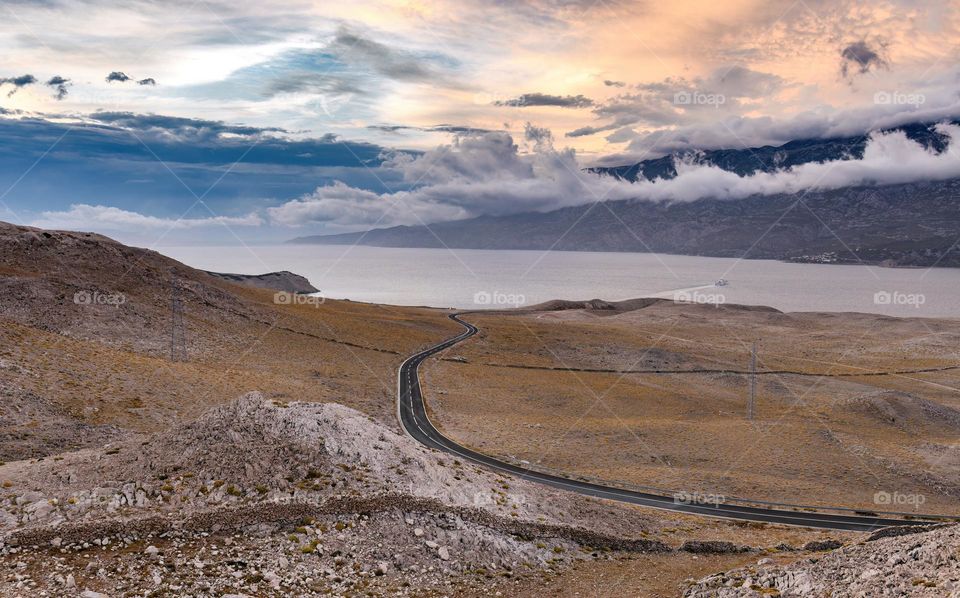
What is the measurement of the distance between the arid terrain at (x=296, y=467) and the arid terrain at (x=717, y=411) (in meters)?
0.56

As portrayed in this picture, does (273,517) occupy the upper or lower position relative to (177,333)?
lower

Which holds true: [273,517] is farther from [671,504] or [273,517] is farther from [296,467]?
[671,504]

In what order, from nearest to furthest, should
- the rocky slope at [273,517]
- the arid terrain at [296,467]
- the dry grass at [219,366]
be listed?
the rocky slope at [273,517]
the arid terrain at [296,467]
the dry grass at [219,366]

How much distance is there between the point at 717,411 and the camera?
73562mm

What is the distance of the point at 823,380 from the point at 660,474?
58.8 m

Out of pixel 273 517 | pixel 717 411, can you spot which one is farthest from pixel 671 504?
pixel 717 411

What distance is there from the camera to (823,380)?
303 feet

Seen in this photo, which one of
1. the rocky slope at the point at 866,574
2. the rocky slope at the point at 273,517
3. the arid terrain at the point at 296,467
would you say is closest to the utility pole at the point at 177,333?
the arid terrain at the point at 296,467

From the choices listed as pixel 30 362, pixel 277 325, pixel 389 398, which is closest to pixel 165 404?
pixel 30 362

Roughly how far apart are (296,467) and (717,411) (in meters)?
63.7

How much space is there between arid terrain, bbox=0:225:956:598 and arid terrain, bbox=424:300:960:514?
0.56 metres

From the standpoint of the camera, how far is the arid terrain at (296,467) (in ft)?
59.9

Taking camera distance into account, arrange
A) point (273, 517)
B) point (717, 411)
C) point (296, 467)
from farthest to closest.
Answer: point (717, 411), point (296, 467), point (273, 517)

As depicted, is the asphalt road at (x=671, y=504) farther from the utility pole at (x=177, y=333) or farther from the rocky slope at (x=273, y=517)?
the utility pole at (x=177, y=333)
